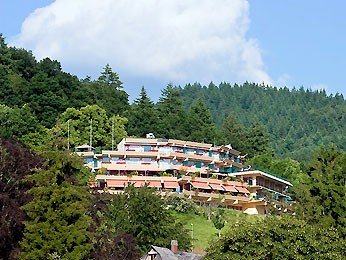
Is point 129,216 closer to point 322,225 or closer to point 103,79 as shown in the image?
point 322,225

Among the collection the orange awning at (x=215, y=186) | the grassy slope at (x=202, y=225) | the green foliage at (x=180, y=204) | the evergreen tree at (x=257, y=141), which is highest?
the evergreen tree at (x=257, y=141)

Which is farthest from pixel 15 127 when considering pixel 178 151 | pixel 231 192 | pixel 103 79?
pixel 103 79

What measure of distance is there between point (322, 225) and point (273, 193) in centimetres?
4263

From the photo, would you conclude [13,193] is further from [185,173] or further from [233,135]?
[233,135]

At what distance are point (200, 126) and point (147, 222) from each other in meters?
59.9

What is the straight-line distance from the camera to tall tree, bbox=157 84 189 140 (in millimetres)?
108750

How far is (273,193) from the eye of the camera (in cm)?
9075

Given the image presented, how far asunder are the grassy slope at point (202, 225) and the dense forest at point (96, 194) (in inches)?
33.7

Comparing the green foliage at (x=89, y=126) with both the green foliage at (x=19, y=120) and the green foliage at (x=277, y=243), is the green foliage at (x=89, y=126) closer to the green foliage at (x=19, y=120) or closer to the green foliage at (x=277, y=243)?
the green foliage at (x=19, y=120)

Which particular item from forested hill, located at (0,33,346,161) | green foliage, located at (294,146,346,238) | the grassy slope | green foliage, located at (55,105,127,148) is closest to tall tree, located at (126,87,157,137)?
forested hill, located at (0,33,346,161)

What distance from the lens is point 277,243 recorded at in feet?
130

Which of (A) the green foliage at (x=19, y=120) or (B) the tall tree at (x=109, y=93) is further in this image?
(B) the tall tree at (x=109, y=93)

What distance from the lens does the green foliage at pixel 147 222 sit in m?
56.6

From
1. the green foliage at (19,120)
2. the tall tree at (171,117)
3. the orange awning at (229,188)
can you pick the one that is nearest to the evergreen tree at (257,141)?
the tall tree at (171,117)
